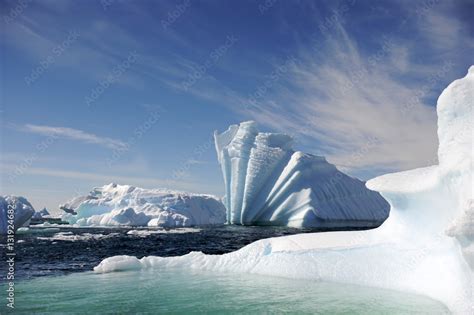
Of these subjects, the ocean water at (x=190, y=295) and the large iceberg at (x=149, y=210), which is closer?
the ocean water at (x=190, y=295)

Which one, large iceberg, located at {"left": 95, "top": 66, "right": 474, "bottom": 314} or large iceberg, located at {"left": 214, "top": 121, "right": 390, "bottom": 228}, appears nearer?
large iceberg, located at {"left": 95, "top": 66, "right": 474, "bottom": 314}

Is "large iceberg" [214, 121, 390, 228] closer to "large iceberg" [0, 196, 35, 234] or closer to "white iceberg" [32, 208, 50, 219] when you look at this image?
"large iceberg" [0, 196, 35, 234]

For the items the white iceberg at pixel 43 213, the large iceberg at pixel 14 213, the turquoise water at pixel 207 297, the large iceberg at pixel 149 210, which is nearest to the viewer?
the turquoise water at pixel 207 297

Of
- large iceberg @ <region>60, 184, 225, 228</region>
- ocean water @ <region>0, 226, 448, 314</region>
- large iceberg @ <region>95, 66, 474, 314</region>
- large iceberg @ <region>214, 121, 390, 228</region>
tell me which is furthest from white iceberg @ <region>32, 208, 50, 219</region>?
large iceberg @ <region>95, 66, 474, 314</region>

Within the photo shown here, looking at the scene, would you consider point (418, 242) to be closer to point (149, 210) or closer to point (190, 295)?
point (190, 295)

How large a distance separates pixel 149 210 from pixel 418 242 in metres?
37.7

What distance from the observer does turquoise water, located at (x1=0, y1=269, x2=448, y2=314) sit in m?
Answer: 7.26

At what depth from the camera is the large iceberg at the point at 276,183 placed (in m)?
38.4

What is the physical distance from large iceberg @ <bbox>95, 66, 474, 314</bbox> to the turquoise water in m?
0.41

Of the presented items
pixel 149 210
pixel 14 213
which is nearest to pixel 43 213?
pixel 149 210

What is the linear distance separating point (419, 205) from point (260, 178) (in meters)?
30.0

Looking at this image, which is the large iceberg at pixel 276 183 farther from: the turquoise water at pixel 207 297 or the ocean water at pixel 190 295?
the turquoise water at pixel 207 297

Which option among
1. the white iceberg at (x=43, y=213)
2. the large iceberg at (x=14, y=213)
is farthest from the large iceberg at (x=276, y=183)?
the white iceberg at (x=43, y=213)

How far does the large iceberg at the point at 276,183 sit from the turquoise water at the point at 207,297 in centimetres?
2794
